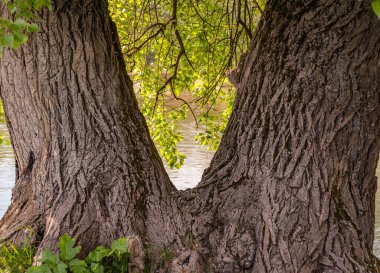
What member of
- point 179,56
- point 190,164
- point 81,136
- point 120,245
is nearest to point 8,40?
point 81,136

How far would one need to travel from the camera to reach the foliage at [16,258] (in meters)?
3.56

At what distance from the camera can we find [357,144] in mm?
3350

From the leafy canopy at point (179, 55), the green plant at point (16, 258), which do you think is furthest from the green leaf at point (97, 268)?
the leafy canopy at point (179, 55)

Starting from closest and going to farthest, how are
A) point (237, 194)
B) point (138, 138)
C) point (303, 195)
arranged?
point (303, 195), point (237, 194), point (138, 138)

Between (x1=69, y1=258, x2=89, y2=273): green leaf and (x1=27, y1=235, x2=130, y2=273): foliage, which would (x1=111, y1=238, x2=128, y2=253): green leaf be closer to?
(x1=27, y1=235, x2=130, y2=273): foliage

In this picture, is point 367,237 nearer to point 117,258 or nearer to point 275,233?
point 275,233

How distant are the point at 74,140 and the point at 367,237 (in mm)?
1922

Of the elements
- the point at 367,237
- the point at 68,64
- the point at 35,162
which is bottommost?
the point at 367,237

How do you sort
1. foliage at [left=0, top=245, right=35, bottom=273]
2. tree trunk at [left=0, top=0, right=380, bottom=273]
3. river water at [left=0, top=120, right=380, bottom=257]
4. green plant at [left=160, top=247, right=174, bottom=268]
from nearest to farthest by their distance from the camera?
tree trunk at [left=0, top=0, right=380, bottom=273] < green plant at [left=160, top=247, right=174, bottom=268] < foliage at [left=0, top=245, right=35, bottom=273] < river water at [left=0, top=120, right=380, bottom=257]

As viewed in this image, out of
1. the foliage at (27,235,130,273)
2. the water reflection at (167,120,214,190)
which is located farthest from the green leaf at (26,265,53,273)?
the water reflection at (167,120,214,190)

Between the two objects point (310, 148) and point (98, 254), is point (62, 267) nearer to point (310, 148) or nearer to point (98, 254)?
point (98, 254)

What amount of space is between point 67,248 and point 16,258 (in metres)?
0.54

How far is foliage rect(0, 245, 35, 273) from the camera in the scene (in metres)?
3.56

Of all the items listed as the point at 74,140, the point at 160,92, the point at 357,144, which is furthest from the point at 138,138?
the point at 160,92
